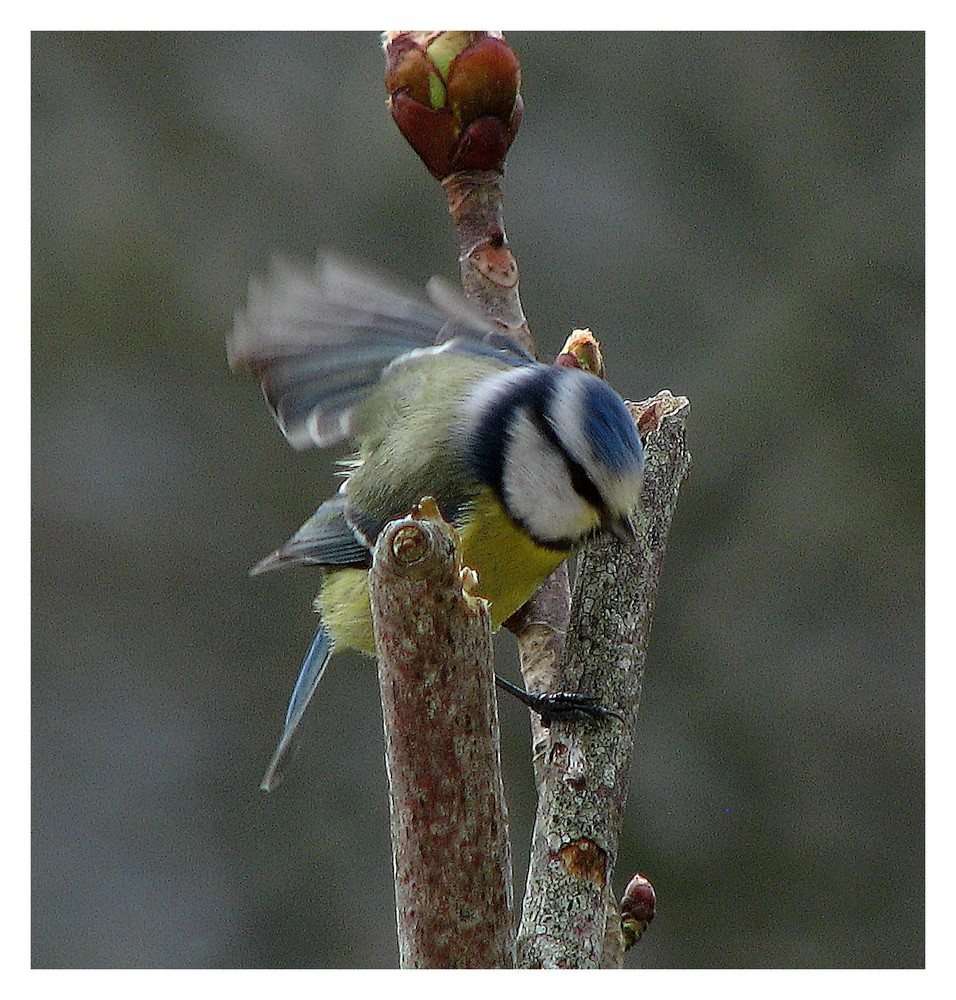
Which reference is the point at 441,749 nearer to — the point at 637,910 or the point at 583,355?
the point at 637,910

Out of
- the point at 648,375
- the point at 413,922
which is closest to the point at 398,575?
the point at 413,922

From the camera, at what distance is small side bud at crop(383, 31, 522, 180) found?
33.9 inches

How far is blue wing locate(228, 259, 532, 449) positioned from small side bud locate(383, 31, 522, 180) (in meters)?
0.17

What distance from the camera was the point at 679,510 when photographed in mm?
2662

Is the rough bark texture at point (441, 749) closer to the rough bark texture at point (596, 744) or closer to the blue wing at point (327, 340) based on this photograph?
the rough bark texture at point (596, 744)

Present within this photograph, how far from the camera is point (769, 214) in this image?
2.71 metres

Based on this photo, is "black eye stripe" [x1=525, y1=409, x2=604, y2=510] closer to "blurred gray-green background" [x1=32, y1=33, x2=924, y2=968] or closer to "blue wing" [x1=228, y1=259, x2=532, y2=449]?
"blue wing" [x1=228, y1=259, x2=532, y2=449]

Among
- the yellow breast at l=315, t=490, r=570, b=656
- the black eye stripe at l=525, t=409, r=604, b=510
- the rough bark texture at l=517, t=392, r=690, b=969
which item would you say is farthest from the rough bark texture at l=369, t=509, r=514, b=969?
the yellow breast at l=315, t=490, r=570, b=656

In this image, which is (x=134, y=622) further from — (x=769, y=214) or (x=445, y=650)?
(x=445, y=650)

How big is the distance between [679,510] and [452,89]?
186 centimetres

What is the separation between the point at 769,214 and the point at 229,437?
1177 millimetres

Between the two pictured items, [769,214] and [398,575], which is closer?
[398,575]

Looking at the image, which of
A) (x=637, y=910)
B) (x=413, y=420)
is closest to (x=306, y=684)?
(x=413, y=420)

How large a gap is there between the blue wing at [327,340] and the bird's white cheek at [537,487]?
0.23ft
